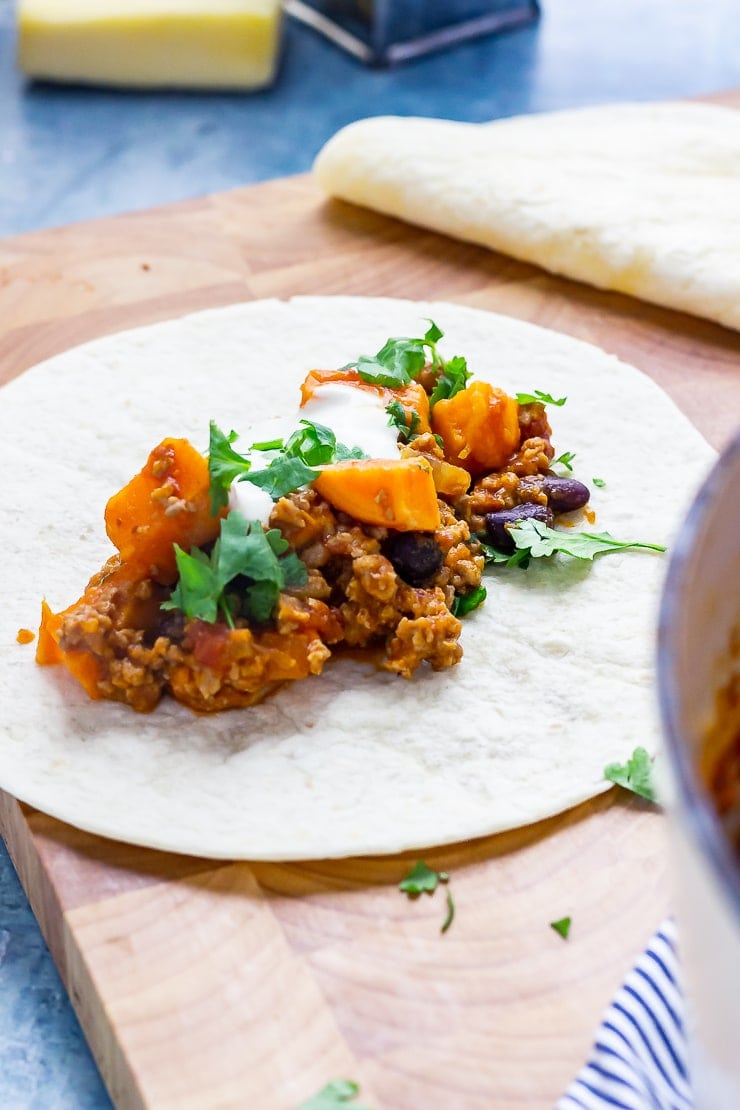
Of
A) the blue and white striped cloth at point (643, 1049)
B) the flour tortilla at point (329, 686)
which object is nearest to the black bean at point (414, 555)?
the flour tortilla at point (329, 686)

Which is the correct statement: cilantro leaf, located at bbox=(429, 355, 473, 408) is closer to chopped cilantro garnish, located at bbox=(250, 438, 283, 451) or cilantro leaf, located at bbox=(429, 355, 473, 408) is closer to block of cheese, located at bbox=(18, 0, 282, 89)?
chopped cilantro garnish, located at bbox=(250, 438, 283, 451)

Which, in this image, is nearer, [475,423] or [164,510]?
[164,510]

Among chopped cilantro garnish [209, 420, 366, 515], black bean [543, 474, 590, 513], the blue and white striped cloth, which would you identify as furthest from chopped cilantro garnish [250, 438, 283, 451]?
the blue and white striped cloth

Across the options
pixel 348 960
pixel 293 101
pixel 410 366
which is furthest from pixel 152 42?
pixel 348 960

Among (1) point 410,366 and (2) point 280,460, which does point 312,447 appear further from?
(1) point 410,366

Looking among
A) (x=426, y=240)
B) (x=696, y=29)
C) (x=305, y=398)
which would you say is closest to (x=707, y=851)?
(x=305, y=398)
